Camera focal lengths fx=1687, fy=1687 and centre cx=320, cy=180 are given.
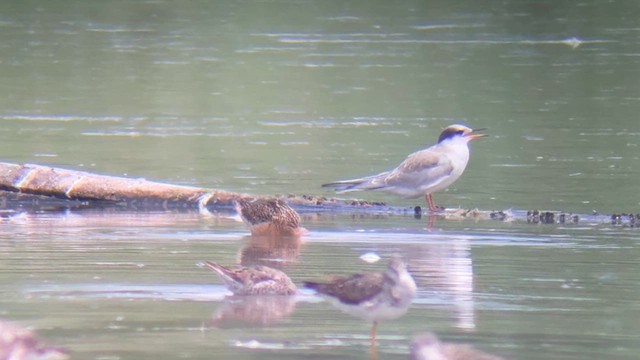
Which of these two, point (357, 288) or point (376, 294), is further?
point (357, 288)

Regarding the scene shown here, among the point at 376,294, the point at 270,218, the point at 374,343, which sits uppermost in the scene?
the point at 270,218

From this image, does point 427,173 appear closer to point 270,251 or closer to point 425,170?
point 425,170

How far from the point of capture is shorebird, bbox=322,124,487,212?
16.4 meters

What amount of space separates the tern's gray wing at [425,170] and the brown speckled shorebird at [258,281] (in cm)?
546

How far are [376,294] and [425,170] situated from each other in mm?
7021

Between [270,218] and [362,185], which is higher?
[362,185]

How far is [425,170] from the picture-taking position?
16.5 metres

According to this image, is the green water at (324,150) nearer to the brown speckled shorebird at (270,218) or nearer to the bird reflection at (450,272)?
the bird reflection at (450,272)

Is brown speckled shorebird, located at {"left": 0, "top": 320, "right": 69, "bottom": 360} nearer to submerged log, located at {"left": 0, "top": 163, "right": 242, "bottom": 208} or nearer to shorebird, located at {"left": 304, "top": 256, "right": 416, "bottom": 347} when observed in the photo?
shorebird, located at {"left": 304, "top": 256, "right": 416, "bottom": 347}

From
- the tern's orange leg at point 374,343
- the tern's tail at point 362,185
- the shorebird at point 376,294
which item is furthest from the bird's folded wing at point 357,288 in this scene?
the tern's tail at point 362,185

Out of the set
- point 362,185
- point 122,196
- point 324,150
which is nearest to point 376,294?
point 122,196

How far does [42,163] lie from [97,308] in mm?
8741

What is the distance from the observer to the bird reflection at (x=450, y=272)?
35.1ft

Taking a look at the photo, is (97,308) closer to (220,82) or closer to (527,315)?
(527,315)
